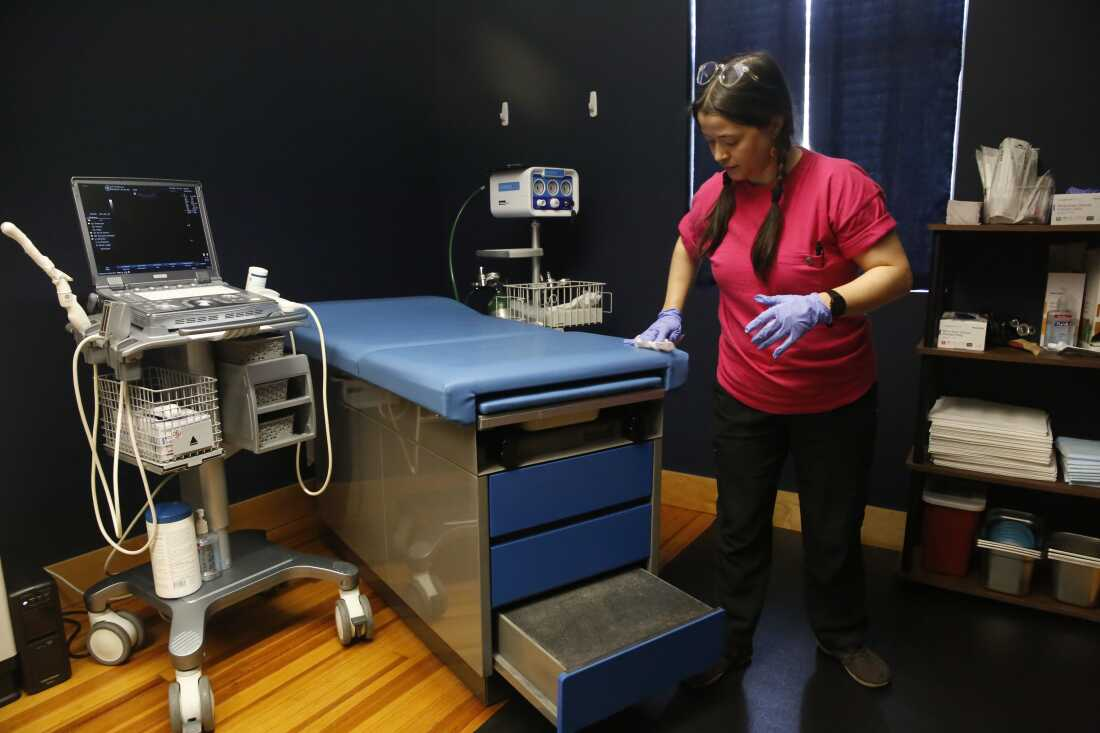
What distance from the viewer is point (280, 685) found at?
1.78 metres

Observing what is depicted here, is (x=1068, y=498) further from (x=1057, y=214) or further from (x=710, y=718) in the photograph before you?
(x=710, y=718)

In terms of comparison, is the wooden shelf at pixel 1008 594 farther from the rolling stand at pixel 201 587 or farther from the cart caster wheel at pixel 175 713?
the cart caster wheel at pixel 175 713

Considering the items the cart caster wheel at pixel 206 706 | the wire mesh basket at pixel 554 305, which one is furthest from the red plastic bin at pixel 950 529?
the cart caster wheel at pixel 206 706

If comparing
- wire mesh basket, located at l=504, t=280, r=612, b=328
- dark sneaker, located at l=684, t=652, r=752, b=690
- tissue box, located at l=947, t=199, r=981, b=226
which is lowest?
dark sneaker, located at l=684, t=652, r=752, b=690

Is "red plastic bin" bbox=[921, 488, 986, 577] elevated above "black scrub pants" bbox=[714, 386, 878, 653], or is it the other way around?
"black scrub pants" bbox=[714, 386, 878, 653]

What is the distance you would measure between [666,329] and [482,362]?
46cm

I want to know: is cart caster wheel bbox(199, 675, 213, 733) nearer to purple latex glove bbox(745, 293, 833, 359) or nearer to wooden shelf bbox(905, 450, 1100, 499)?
purple latex glove bbox(745, 293, 833, 359)

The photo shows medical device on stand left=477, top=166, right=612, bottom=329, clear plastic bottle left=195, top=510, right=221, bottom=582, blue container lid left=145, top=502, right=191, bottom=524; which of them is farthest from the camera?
medical device on stand left=477, top=166, right=612, bottom=329

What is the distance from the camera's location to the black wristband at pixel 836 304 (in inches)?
54.6

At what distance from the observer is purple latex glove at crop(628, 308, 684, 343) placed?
1.74 meters

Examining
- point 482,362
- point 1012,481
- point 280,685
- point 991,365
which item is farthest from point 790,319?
point 280,685

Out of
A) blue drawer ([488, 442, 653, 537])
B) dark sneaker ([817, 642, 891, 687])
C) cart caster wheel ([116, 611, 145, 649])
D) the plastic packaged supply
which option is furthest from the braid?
cart caster wheel ([116, 611, 145, 649])

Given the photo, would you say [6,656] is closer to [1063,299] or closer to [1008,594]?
[1008,594]

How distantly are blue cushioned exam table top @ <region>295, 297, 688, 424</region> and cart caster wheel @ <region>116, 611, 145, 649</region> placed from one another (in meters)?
0.83
